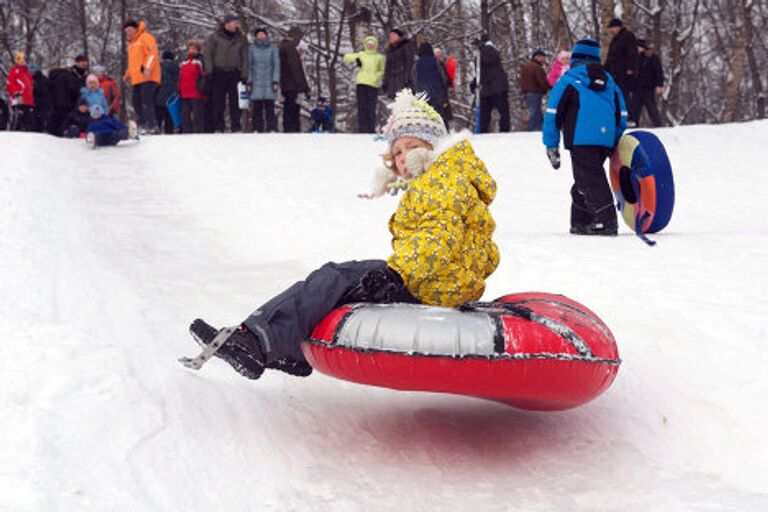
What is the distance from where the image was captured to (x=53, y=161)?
10.1 meters

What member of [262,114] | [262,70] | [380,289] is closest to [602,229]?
[380,289]

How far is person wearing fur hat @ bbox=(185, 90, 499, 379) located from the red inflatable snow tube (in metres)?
0.11

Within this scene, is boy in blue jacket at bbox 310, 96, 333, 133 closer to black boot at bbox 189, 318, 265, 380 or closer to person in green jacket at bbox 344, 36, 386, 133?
person in green jacket at bbox 344, 36, 386, 133

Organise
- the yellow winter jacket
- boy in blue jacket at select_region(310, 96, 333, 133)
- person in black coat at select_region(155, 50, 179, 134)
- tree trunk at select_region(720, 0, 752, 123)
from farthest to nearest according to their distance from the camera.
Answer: tree trunk at select_region(720, 0, 752, 123) < boy in blue jacket at select_region(310, 96, 333, 133) < person in black coat at select_region(155, 50, 179, 134) < the yellow winter jacket

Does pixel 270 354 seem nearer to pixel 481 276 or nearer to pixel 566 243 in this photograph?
pixel 481 276

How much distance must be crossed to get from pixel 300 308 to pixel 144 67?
11369mm

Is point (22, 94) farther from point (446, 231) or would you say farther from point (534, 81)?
point (446, 231)

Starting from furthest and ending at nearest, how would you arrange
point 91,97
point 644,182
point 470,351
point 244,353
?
point 91,97 < point 644,182 < point 244,353 < point 470,351

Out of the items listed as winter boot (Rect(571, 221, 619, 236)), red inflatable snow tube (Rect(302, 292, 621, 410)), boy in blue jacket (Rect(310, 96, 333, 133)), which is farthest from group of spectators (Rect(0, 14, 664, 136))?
red inflatable snow tube (Rect(302, 292, 621, 410))

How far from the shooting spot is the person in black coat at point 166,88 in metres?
15.0

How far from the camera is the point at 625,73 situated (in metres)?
13.0

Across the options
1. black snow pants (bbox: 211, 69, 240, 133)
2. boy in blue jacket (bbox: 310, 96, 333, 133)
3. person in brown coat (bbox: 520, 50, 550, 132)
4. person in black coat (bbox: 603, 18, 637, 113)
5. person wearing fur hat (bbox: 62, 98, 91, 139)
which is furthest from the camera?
boy in blue jacket (bbox: 310, 96, 333, 133)

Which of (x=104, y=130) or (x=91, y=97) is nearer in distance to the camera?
(x=104, y=130)

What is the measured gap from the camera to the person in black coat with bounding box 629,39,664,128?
1374cm
